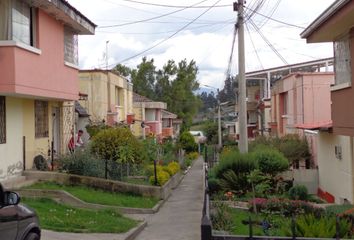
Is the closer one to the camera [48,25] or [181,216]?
[181,216]

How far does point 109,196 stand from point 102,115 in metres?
19.0

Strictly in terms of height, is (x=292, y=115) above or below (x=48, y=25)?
below

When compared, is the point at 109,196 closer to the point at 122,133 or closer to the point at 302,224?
the point at 122,133

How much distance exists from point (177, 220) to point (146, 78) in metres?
68.1

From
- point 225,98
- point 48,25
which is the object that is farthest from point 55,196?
point 225,98

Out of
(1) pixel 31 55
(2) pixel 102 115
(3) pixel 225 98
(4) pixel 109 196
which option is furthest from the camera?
(3) pixel 225 98

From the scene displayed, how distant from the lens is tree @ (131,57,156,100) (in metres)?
83.8

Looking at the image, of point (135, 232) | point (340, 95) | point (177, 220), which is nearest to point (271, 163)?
point (177, 220)

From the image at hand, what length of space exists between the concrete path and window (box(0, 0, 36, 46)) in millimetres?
6434

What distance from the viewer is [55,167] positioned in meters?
20.4

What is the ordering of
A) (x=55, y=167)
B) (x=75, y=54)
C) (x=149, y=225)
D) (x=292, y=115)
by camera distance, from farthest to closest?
(x=292, y=115), (x=75, y=54), (x=55, y=167), (x=149, y=225)

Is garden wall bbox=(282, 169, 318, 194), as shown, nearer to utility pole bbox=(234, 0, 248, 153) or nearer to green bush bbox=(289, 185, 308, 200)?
utility pole bbox=(234, 0, 248, 153)

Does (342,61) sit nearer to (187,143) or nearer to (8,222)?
(8,222)

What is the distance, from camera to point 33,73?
1755 centimetres
